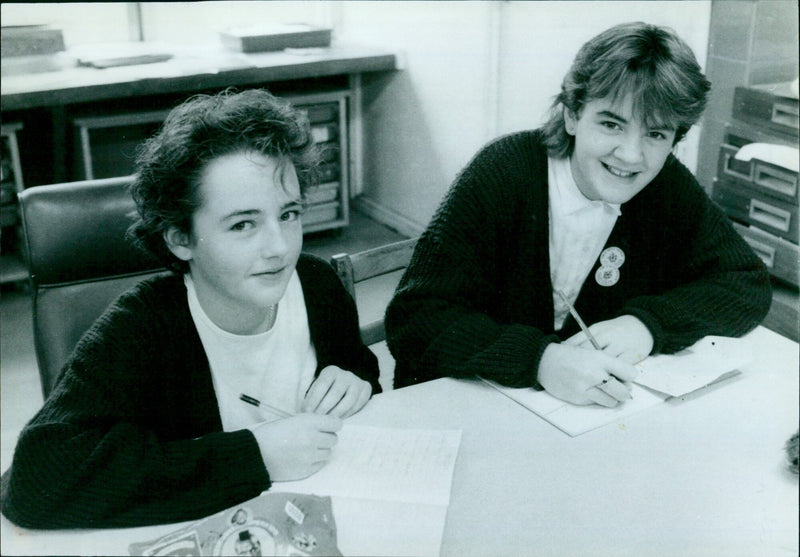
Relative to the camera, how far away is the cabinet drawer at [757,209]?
2029mm

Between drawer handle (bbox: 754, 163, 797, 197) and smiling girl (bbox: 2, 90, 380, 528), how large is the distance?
1.20 meters

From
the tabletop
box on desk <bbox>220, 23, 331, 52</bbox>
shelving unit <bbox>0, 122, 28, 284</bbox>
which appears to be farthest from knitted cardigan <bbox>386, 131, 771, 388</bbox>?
box on desk <bbox>220, 23, 331, 52</bbox>

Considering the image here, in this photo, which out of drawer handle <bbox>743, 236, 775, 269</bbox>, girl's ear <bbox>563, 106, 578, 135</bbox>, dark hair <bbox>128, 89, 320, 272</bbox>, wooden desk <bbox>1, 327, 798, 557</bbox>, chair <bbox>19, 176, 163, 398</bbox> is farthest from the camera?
drawer handle <bbox>743, 236, 775, 269</bbox>

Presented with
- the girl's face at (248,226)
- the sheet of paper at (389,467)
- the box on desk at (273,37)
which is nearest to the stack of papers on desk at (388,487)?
the sheet of paper at (389,467)

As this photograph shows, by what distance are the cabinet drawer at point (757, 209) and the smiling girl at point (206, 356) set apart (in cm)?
121

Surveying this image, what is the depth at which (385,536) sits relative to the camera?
898 mm

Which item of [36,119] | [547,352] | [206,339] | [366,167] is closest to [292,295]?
[206,339]

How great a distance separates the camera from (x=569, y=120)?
1442 millimetres

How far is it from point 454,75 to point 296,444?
8.23ft

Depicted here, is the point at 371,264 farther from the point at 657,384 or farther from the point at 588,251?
the point at 657,384

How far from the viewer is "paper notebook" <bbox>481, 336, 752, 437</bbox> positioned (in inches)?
44.4

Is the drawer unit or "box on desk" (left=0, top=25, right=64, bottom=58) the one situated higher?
"box on desk" (left=0, top=25, right=64, bottom=58)

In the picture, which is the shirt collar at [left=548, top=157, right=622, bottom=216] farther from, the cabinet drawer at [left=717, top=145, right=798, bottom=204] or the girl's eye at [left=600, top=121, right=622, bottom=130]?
the cabinet drawer at [left=717, top=145, right=798, bottom=204]

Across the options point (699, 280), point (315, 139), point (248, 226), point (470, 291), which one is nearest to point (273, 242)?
point (248, 226)
